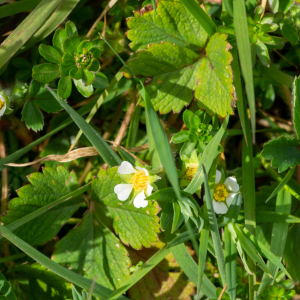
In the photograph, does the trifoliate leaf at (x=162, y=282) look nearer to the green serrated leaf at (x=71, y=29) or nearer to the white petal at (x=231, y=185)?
the white petal at (x=231, y=185)

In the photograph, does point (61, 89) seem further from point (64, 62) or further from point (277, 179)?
point (277, 179)

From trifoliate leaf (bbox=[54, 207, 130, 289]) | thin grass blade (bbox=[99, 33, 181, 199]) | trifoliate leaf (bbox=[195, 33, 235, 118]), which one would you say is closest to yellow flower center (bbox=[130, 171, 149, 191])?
thin grass blade (bbox=[99, 33, 181, 199])

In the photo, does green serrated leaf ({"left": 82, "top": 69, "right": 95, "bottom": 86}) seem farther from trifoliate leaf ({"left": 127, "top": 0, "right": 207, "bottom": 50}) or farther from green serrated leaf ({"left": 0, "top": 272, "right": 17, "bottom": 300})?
green serrated leaf ({"left": 0, "top": 272, "right": 17, "bottom": 300})

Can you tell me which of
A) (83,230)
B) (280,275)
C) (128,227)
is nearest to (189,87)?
(128,227)

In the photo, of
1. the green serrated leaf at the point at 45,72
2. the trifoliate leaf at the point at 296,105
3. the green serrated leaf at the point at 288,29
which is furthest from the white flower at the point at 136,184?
the green serrated leaf at the point at 288,29

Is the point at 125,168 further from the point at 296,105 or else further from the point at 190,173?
the point at 296,105

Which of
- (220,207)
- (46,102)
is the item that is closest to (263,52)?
(220,207)

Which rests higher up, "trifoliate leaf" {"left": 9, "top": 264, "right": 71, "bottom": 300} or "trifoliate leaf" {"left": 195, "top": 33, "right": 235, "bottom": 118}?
"trifoliate leaf" {"left": 195, "top": 33, "right": 235, "bottom": 118}
